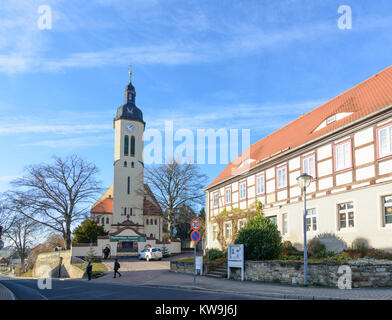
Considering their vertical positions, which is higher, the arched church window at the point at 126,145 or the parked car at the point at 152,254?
the arched church window at the point at 126,145

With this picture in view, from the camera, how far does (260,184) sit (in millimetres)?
28469

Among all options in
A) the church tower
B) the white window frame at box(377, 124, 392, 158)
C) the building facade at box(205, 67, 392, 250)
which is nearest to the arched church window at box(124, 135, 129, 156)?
the church tower

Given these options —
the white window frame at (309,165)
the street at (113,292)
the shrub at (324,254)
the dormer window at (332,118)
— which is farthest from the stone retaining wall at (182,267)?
the dormer window at (332,118)

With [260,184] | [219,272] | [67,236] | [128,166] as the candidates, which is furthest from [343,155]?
[128,166]

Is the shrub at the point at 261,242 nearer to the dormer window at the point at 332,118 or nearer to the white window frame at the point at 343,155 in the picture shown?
the white window frame at the point at 343,155

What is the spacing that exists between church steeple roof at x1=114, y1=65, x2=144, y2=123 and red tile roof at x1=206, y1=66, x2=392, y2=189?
31111 mm

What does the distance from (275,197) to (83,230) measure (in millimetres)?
26095

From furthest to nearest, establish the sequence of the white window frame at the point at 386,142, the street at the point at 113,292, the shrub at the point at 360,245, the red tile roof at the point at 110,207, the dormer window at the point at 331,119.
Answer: the red tile roof at the point at 110,207, the dormer window at the point at 331,119, the shrub at the point at 360,245, the white window frame at the point at 386,142, the street at the point at 113,292

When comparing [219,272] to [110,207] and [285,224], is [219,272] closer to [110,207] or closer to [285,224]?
[285,224]

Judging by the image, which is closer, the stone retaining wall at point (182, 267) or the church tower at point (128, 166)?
the stone retaining wall at point (182, 267)

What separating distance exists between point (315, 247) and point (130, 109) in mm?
46750

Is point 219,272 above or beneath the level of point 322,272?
beneath

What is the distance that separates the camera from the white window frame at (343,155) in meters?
19.8

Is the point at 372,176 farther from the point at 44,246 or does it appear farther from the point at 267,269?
the point at 44,246
